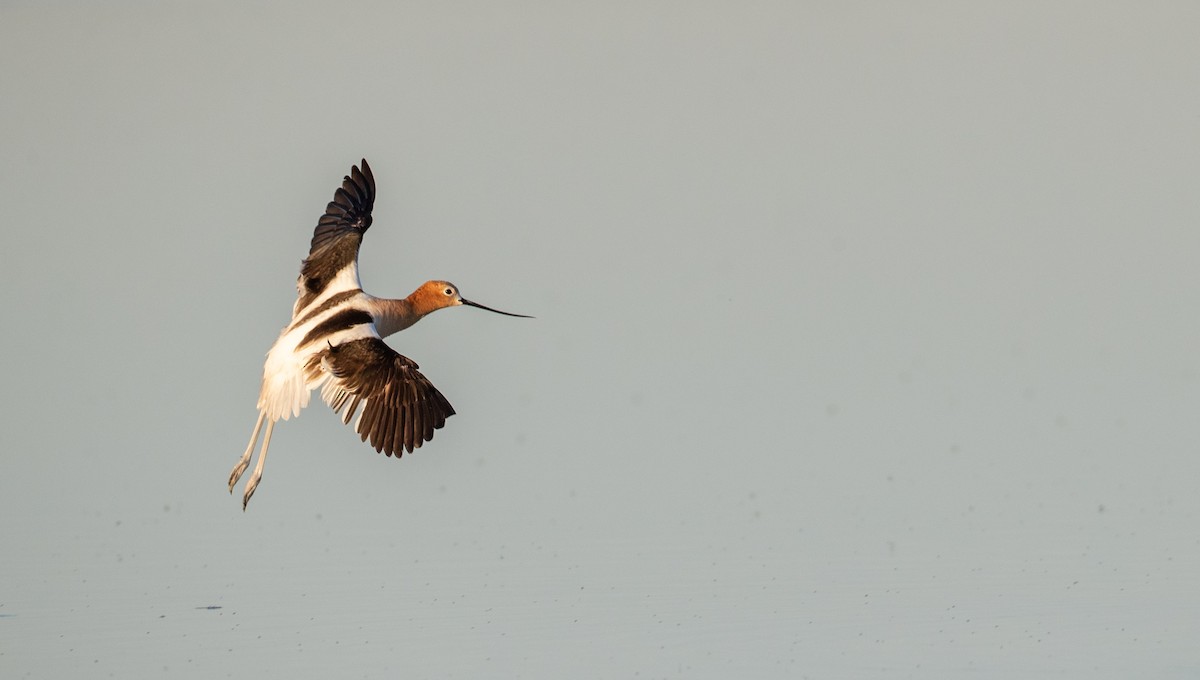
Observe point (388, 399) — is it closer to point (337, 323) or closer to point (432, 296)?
point (337, 323)

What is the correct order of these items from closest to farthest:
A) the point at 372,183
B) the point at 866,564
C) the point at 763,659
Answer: the point at 763,659 < the point at 866,564 < the point at 372,183

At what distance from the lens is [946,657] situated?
300 inches

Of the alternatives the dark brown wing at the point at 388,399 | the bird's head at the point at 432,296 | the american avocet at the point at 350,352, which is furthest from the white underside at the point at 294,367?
the bird's head at the point at 432,296

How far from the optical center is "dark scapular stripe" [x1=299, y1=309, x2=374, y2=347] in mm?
8516

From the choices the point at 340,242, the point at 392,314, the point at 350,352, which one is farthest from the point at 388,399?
the point at 340,242

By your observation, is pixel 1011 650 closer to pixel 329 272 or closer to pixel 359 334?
pixel 359 334

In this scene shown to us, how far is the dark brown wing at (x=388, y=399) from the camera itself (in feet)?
26.3

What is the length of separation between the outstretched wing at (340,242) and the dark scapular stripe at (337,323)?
1.30ft

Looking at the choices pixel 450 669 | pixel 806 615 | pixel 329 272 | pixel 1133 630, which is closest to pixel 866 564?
pixel 806 615

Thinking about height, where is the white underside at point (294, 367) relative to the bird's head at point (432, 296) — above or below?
Result: below

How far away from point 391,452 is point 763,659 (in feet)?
6.10

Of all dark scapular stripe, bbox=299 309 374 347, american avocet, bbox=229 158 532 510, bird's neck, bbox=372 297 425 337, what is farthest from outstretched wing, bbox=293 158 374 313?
dark scapular stripe, bbox=299 309 374 347

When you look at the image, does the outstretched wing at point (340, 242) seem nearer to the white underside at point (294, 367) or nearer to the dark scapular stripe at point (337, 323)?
the white underside at point (294, 367)

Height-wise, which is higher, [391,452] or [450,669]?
[391,452]
